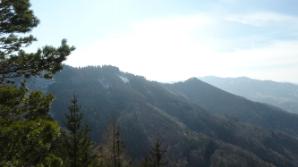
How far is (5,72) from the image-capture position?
16.8 metres

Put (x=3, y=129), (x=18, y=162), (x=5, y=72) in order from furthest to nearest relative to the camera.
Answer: (x=5, y=72) → (x=18, y=162) → (x=3, y=129)

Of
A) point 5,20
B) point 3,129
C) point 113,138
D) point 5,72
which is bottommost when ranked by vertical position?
point 113,138

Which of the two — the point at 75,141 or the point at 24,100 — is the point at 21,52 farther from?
the point at 75,141

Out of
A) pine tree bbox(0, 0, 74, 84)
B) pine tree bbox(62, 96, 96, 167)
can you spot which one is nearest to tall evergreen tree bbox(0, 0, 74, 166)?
pine tree bbox(0, 0, 74, 84)

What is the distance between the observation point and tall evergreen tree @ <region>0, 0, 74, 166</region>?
45.4 feet

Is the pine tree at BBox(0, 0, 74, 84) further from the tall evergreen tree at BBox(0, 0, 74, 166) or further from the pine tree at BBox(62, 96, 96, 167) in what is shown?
the pine tree at BBox(62, 96, 96, 167)

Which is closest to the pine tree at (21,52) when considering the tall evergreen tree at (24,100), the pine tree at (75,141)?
the tall evergreen tree at (24,100)

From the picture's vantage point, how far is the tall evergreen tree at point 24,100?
13.9 meters

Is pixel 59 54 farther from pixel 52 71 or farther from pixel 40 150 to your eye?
pixel 40 150

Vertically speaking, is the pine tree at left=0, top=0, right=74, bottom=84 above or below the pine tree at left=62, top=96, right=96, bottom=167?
above

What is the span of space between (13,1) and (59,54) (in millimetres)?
3052

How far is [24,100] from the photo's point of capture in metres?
16.2

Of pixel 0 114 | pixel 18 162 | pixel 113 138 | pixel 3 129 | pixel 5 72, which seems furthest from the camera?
pixel 113 138

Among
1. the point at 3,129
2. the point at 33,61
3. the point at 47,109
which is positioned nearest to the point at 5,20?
the point at 33,61
